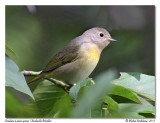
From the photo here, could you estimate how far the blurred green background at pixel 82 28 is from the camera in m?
3.41

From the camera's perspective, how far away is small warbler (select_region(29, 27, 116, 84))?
2256 millimetres

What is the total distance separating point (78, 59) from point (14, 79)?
50.9 inches

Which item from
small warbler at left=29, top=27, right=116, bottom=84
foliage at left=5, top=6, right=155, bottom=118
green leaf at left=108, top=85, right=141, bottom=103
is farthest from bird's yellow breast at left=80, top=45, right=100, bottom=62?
green leaf at left=108, top=85, right=141, bottom=103

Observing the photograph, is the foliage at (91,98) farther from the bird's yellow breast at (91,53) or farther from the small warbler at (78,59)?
the bird's yellow breast at (91,53)

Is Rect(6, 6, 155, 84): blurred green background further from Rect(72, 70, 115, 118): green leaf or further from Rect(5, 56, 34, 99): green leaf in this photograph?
Rect(72, 70, 115, 118): green leaf

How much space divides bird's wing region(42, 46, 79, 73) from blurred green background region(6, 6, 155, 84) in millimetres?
901

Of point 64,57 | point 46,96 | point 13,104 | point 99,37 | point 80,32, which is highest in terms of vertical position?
point 80,32

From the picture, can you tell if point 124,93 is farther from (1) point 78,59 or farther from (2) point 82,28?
(2) point 82,28

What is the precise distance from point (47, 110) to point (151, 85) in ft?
1.91

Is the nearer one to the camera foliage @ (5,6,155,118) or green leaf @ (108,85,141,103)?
green leaf @ (108,85,141,103)

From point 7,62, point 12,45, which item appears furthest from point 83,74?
point 12,45

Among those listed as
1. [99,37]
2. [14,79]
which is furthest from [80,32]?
Result: [14,79]

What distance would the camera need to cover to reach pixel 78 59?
235 centimetres

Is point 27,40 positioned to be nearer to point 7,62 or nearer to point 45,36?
point 45,36
